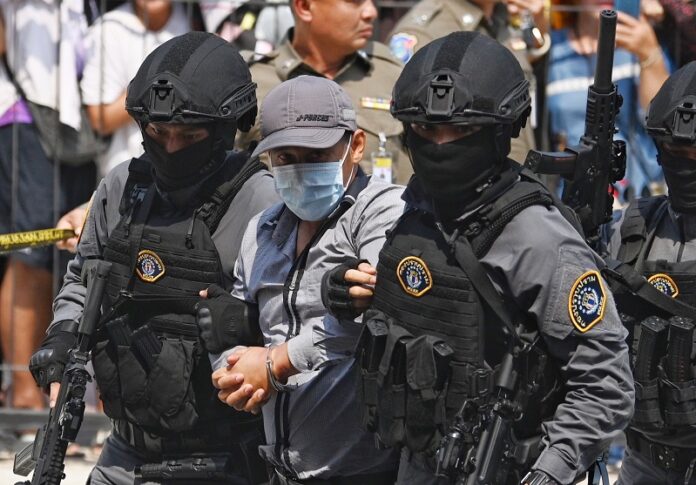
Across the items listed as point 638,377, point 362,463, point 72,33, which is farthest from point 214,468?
point 72,33

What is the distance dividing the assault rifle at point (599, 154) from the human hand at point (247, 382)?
1304 millimetres

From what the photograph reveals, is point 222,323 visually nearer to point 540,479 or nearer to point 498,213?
point 498,213

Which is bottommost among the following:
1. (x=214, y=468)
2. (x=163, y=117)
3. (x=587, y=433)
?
(x=214, y=468)

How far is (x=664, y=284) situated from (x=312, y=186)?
4.65 feet

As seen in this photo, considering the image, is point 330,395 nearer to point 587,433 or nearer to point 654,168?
point 587,433

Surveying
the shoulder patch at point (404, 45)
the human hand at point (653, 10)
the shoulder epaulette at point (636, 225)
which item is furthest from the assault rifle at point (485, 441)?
the human hand at point (653, 10)

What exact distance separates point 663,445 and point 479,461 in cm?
158

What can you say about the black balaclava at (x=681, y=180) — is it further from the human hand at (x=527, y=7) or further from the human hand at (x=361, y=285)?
the human hand at (x=527, y=7)

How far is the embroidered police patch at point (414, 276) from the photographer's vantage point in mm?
3945

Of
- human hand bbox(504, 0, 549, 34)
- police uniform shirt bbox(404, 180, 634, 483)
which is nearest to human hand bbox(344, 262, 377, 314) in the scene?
police uniform shirt bbox(404, 180, 634, 483)

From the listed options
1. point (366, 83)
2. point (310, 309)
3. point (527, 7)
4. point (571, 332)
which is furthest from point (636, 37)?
point (571, 332)

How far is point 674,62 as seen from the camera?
23.6 feet

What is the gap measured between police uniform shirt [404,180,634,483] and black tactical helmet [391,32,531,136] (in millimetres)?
311

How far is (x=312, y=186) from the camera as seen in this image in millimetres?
4270
